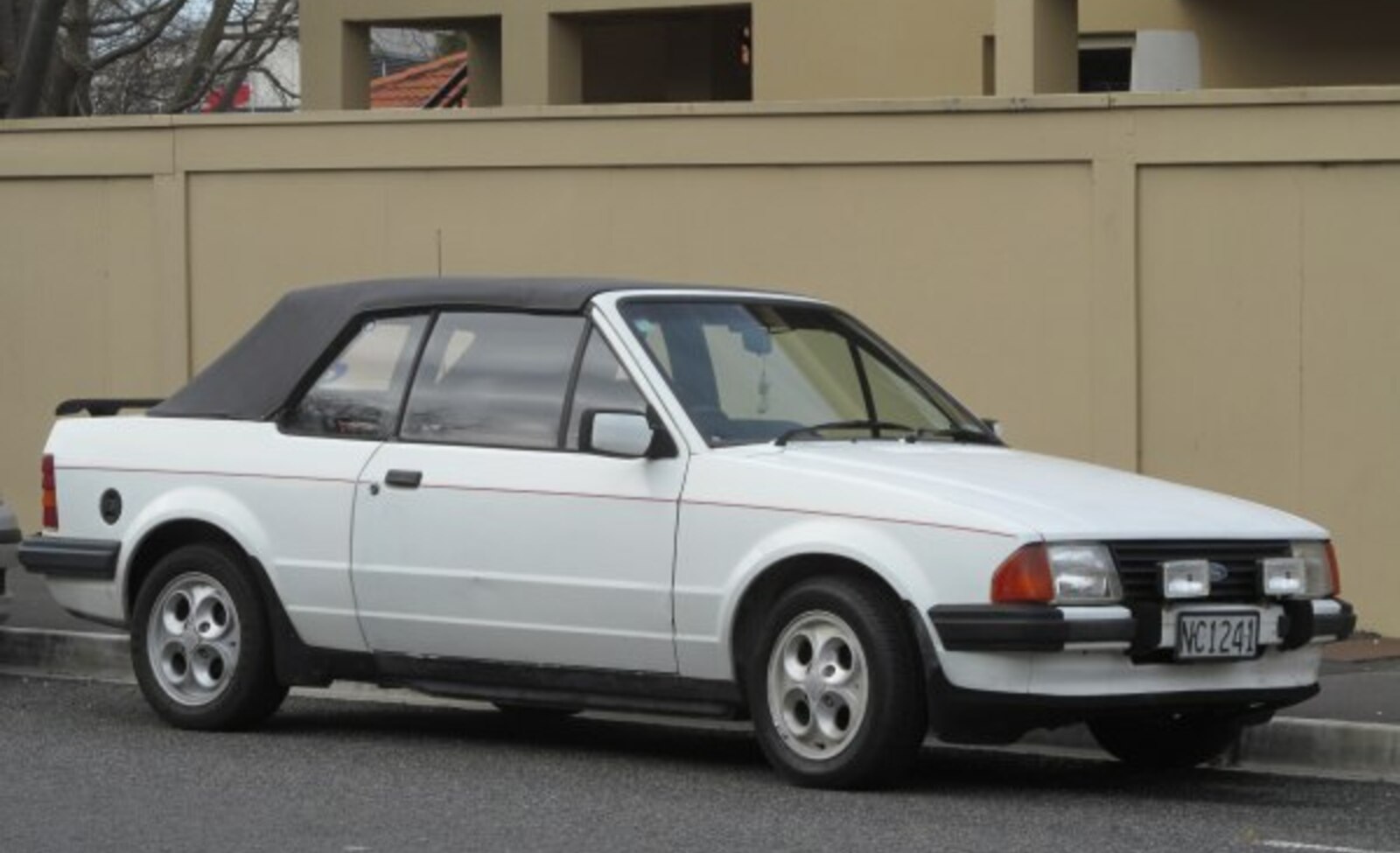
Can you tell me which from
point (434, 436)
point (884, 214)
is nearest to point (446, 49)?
point (884, 214)

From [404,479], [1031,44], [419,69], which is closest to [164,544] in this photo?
[404,479]

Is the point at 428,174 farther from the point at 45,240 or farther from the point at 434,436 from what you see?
the point at 434,436

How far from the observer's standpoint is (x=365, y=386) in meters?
10.4

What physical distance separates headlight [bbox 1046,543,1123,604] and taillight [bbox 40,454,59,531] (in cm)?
411

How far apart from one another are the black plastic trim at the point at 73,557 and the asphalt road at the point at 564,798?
1.86 ft

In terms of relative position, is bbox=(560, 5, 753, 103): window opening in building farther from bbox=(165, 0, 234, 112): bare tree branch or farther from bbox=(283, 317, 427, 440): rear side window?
bbox=(283, 317, 427, 440): rear side window

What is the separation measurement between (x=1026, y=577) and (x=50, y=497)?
4.12 meters

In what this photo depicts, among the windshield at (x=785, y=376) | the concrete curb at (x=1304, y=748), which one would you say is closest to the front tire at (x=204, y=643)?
the windshield at (x=785, y=376)

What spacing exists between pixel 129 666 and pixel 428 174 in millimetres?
3725

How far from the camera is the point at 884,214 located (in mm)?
14039

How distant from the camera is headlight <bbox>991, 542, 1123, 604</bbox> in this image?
340 inches

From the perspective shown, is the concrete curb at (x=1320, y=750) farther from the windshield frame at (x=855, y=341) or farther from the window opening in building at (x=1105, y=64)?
the window opening in building at (x=1105, y=64)

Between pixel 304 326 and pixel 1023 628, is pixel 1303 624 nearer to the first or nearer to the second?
pixel 1023 628

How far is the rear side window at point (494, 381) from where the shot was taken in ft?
32.3
